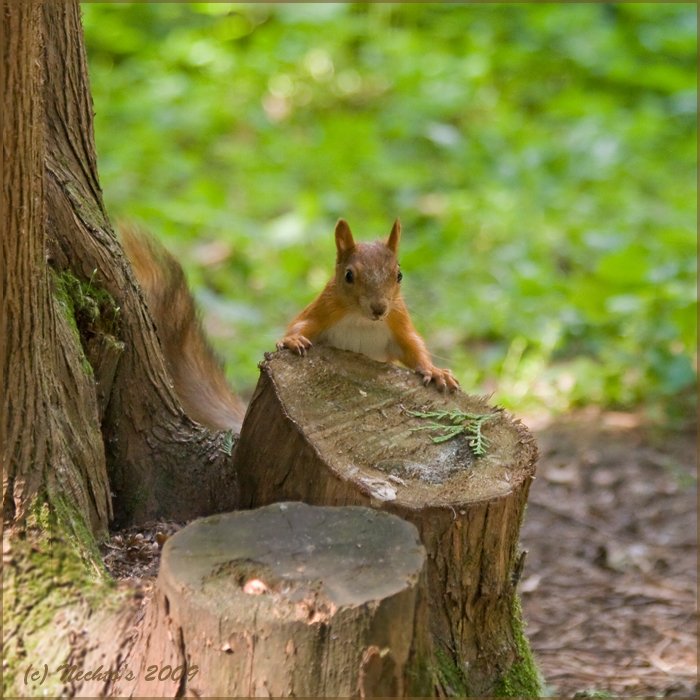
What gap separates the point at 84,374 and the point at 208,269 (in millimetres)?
2745

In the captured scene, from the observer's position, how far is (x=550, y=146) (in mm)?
5543

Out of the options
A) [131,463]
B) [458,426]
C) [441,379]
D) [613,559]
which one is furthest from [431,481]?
[613,559]

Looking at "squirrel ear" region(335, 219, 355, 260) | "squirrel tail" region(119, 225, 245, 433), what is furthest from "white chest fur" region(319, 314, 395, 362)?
"squirrel tail" region(119, 225, 245, 433)

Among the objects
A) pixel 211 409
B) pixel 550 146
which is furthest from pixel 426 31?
pixel 211 409

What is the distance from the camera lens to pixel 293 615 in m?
1.27

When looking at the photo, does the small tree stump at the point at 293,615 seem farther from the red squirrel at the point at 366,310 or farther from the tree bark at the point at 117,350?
the red squirrel at the point at 366,310

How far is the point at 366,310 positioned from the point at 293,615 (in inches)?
41.1

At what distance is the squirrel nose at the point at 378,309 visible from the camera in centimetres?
221

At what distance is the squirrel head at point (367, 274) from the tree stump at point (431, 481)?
0.34 m

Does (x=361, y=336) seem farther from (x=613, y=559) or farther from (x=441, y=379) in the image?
(x=613, y=559)

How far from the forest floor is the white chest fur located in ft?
2.19

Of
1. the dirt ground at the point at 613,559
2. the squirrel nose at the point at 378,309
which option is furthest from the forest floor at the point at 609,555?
the squirrel nose at the point at 378,309

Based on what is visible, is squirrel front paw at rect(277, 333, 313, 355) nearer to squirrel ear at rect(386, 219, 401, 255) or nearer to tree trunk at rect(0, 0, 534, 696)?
tree trunk at rect(0, 0, 534, 696)

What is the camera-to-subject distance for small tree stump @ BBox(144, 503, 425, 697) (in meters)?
1.27
